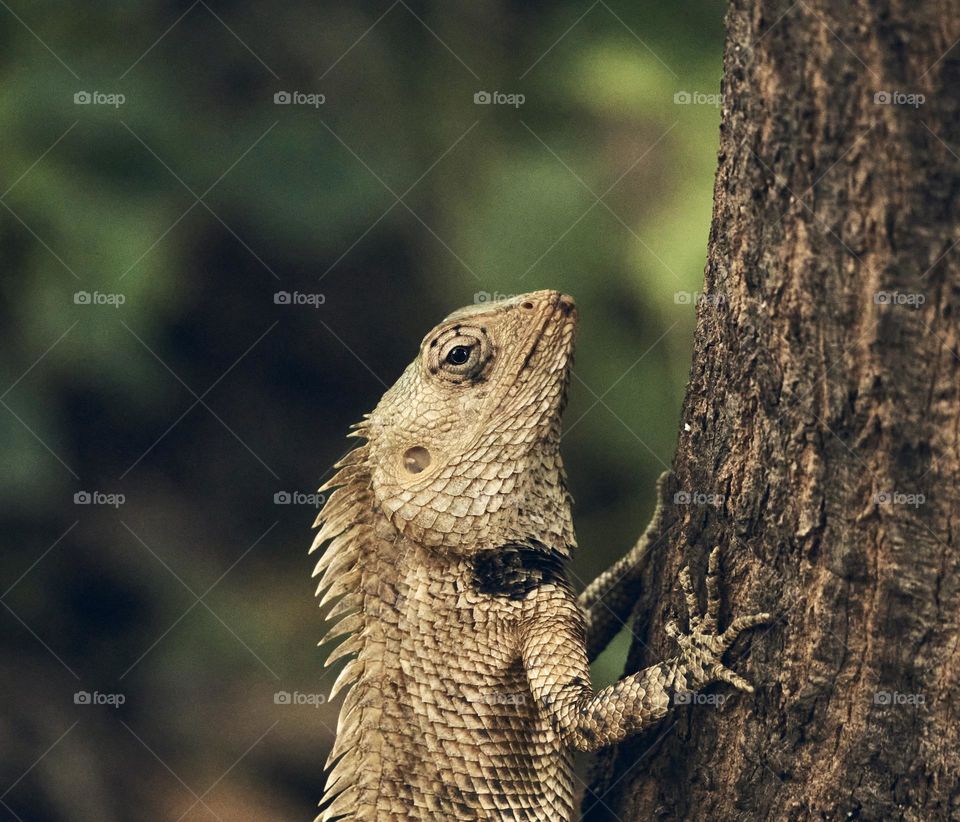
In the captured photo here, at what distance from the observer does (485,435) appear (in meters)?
3.43

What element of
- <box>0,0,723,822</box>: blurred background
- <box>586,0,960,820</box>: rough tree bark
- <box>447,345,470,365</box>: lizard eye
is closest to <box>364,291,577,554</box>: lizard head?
<box>447,345,470,365</box>: lizard eye

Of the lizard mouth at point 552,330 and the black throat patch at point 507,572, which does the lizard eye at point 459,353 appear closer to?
the lizard mouth at point 552,330

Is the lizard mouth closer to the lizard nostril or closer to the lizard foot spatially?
the lizard nostril

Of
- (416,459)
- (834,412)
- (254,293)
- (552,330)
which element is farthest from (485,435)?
(254,293)

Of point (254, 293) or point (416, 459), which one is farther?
point (254, 293)

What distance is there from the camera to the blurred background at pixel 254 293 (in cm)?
514

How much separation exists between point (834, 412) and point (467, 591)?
1.50 m

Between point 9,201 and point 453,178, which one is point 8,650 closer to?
point 9,201

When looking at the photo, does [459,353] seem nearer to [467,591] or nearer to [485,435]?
[485,435]

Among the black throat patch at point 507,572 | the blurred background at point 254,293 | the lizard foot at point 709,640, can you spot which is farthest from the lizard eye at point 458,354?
the blurred background at point 254,293

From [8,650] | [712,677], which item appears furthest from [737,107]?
[8,650]

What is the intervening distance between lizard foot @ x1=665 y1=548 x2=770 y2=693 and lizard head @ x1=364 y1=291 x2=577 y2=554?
0.74 meters

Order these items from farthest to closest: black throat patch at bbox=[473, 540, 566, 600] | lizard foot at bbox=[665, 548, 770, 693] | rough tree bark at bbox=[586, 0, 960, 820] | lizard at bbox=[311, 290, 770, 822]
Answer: black throat patch at bbox=[473, 540, 566, 600], lizard at bbox=[311, 290, 770, 822], lizard foot at bbox=[665, 548, 770, 693], rough tree bark at bbox=[586, 0, 960, 820]

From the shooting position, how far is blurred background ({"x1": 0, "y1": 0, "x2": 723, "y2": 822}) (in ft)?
16.9
